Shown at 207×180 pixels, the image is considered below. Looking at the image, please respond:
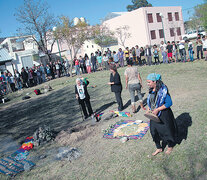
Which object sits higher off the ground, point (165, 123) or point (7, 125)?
point (165, 123)

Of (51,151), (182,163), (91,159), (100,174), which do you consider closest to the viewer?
(182,163)

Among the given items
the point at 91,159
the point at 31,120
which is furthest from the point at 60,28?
the point at 91,159

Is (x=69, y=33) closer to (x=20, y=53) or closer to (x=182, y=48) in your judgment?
(x=182, y=48)

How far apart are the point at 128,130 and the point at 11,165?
10.6 ft

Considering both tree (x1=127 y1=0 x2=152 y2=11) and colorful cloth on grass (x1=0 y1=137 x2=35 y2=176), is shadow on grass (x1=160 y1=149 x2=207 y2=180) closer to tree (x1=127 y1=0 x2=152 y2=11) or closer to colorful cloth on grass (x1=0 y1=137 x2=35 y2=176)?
colorful cloth on grass (x1=0 y1=137 x2=35 y2=176)

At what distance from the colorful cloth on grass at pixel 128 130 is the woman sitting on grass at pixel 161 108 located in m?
1.24

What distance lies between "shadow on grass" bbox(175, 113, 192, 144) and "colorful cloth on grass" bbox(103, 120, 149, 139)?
881 millimetres

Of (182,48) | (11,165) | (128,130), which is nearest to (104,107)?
(128,130)

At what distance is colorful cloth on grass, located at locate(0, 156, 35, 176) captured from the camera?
497 centimetres

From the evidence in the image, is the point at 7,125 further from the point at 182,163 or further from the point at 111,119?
the point at 182,163

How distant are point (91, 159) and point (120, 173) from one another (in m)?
0.98

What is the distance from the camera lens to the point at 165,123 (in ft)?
13.4

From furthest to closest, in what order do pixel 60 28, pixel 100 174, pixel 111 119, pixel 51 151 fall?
pixel 60 28 → pixel 111 119 → pixel 51 151 → pixel 100 174

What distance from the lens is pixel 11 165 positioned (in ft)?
17.3
